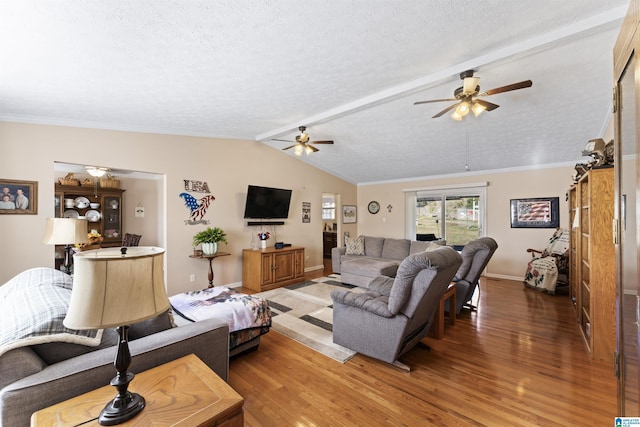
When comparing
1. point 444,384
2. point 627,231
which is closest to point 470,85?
point 627,231

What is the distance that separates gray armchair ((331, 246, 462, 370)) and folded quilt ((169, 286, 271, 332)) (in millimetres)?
758

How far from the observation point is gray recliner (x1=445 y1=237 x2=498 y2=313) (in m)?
3.27

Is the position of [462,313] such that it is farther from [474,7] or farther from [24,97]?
[24,97]

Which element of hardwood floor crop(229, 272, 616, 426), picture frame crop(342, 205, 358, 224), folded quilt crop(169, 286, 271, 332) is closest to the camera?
hardwood floor crop(229, 272, 616, 426)

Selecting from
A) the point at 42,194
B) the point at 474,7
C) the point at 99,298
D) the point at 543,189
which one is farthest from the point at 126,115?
the point at 543,189

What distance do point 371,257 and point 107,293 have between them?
4994mm

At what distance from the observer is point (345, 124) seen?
4.41 m

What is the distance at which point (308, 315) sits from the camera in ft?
11.5

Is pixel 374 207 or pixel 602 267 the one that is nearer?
pixel 602 267

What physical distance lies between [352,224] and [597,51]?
231 inches

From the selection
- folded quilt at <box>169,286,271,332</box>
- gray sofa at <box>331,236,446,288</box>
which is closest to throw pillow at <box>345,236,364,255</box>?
gray sofa at <box>331,236,446,288</box>

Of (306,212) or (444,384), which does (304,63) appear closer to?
(444,384)

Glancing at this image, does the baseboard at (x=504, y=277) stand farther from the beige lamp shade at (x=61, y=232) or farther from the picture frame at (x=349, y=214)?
the beige lamp shade at (x=61, y=232)

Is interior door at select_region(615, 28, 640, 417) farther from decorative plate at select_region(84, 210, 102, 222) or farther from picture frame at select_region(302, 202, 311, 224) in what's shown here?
decorative plate at select_region(84, 210, 102, 222)
